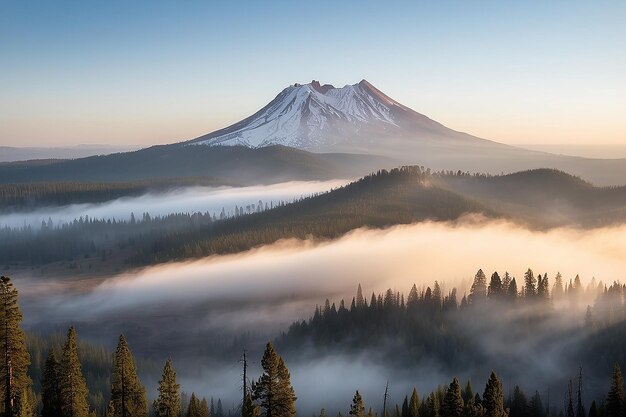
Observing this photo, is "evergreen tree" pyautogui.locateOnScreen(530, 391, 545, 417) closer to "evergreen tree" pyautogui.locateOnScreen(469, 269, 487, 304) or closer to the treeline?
the treeline

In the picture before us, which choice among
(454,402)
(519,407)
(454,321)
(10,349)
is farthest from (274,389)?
(454,321)

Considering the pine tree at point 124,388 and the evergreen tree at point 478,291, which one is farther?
the evergreen tree at point 478,291

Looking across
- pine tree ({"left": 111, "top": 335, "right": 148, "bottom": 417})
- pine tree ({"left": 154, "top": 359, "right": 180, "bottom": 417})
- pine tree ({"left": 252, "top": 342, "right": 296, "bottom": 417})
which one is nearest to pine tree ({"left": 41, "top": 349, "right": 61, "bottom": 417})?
pine tree ({"left": 111, "top": 335, "right": 148, "bottom": 417})

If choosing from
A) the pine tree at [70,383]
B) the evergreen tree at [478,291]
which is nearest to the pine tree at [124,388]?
the pine tree at [70,383]

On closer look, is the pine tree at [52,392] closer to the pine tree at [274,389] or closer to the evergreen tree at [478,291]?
the pine tree at [274,389]

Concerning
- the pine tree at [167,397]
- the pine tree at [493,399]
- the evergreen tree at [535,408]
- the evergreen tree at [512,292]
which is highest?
the pine tree at [167,397]

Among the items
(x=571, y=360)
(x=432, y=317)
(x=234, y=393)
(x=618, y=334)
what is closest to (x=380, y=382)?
(x=432, y=317)

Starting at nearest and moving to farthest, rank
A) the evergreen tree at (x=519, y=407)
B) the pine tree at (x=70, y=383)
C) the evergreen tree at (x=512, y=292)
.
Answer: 1. the pine tree at (x=70, y=383)
2. the evergreen tree at (x=519, y=407)
3. the evergreen tree at (x=512, y=292)

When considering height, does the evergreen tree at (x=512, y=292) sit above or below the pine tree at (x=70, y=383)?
below
